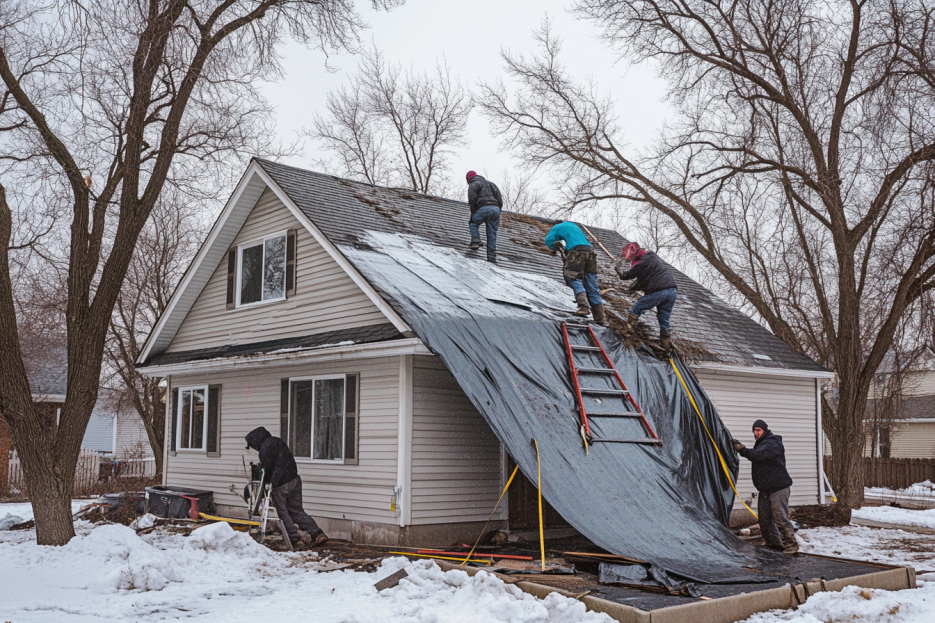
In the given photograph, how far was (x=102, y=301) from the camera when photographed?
11953 mm

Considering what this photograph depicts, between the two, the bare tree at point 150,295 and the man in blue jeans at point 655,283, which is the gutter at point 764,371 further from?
the bare tree at point 150,295

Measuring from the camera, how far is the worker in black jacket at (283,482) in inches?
431

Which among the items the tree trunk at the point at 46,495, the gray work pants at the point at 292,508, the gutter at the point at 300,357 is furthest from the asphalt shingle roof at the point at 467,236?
the tree trunk at the point at 46,495

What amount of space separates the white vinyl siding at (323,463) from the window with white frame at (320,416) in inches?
6.1

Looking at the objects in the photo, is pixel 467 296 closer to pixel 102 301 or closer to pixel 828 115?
pixel 102 301

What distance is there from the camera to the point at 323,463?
39.2 ft

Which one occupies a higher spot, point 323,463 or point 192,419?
point 192,419

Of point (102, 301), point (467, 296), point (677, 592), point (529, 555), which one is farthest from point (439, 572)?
point (102, 301)

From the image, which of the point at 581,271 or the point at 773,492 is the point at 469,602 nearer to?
the point at 773,492

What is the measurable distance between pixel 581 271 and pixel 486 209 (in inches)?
101

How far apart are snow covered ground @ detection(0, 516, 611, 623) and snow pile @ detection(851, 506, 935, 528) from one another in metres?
13.1

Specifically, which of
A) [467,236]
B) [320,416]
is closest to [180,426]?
[320,416]

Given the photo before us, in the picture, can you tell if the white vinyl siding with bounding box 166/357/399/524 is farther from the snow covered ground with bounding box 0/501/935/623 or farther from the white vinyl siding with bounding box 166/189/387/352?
the snow covered ground with bounding box 0/501/935/623

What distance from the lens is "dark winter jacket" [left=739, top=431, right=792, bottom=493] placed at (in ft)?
34.3
